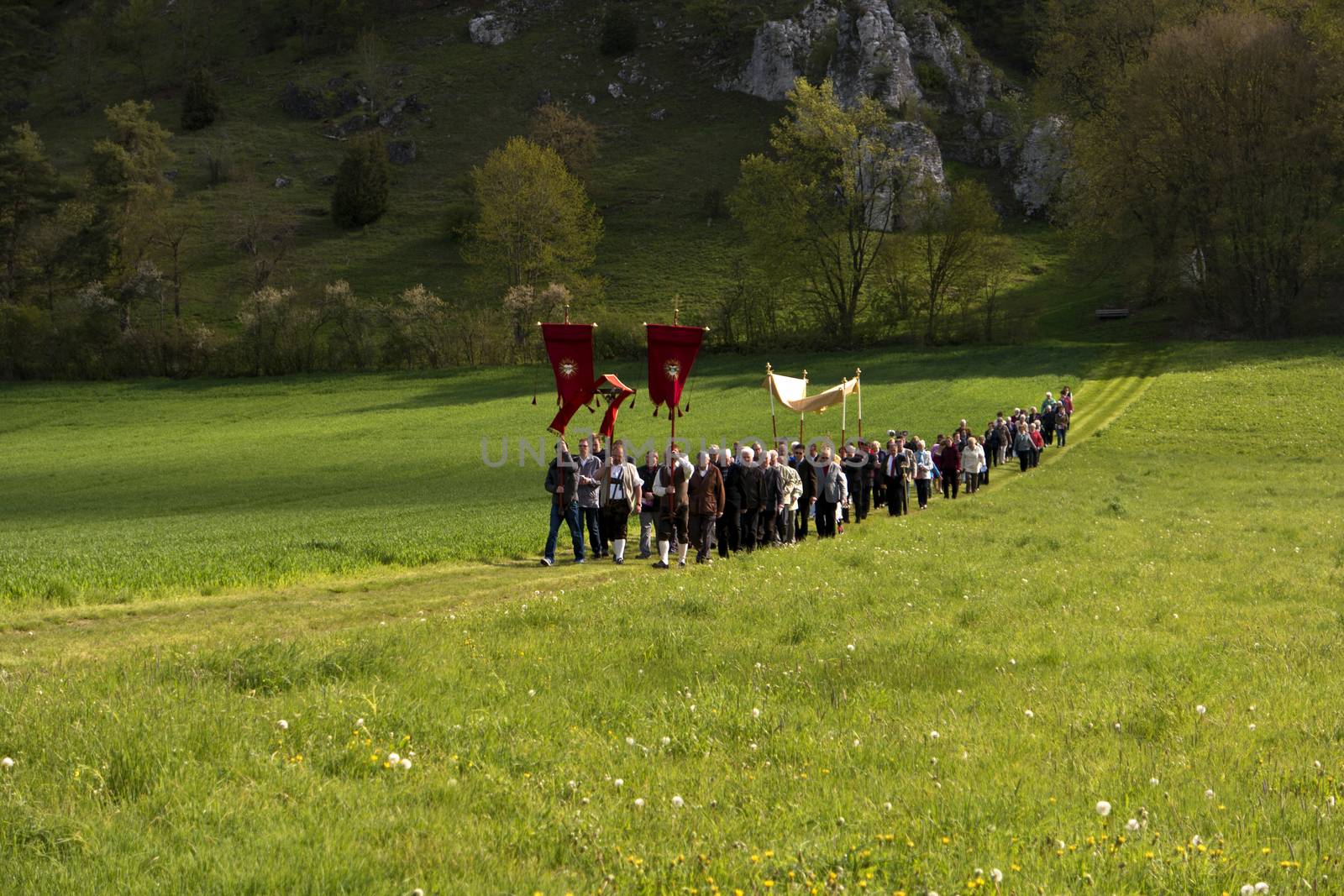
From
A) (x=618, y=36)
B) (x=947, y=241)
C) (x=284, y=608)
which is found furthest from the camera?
(x=618, y=36)

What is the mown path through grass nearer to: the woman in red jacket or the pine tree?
the woman in red jacket

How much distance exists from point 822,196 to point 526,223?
21.3 m

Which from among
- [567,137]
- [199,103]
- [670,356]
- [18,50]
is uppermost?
[18,50]

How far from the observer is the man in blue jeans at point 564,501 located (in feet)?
65.4

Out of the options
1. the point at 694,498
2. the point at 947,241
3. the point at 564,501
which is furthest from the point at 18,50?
the point at 694,498

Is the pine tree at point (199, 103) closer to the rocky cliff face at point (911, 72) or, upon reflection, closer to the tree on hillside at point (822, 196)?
the rocky cliff face at point (911, 72)

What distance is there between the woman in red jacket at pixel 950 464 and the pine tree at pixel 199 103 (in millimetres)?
109179

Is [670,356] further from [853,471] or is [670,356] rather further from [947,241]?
[947,241]

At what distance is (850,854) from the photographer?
521 cm

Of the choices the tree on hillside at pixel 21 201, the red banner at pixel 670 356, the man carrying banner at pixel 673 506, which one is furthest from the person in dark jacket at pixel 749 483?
the tree on hillside at pixel 21 201

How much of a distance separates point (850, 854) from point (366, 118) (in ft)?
409

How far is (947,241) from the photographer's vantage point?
6894cm

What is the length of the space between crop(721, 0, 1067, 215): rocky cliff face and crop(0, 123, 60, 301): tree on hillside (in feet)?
A: 211

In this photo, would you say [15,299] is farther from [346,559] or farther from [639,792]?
[639,792]
